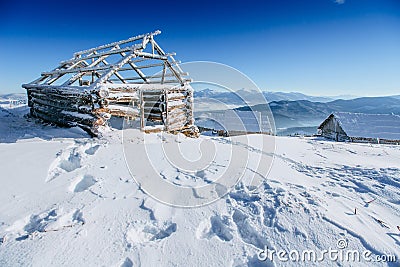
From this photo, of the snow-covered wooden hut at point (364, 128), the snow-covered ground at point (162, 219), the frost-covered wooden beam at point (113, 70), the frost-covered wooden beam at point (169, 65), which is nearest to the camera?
the snow-covered ground at point (162, 219)

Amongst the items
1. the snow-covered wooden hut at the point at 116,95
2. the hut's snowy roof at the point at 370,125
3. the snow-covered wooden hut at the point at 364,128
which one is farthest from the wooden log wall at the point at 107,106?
the hut's snowy roof at the point at 370,125

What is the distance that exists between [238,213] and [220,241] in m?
0.70

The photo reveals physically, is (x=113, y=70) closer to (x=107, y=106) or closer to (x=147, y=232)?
(x=107, y=106)

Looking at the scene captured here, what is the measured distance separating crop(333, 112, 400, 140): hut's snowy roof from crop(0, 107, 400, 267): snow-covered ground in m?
29.9

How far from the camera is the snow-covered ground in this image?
7.90ft

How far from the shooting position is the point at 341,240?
269 centimetres

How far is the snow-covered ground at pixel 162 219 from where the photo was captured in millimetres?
2408

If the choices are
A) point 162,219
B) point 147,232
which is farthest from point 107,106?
point 147,232

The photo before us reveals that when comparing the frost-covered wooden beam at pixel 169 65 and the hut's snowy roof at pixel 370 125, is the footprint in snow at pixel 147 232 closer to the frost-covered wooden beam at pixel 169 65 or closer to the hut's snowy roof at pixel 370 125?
the frost-covered wooden beam at pixel 169 65

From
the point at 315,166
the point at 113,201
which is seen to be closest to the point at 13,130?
the point at 113,201

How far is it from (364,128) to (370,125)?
1565 millimetres

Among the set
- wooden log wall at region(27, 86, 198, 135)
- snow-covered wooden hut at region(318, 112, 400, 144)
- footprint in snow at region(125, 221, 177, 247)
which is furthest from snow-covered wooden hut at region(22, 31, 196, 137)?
snow-covered wooden hut at region(318, 112, 400, 144)

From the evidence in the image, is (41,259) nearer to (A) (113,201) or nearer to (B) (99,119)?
(A) (113,201)

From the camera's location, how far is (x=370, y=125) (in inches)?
1177
